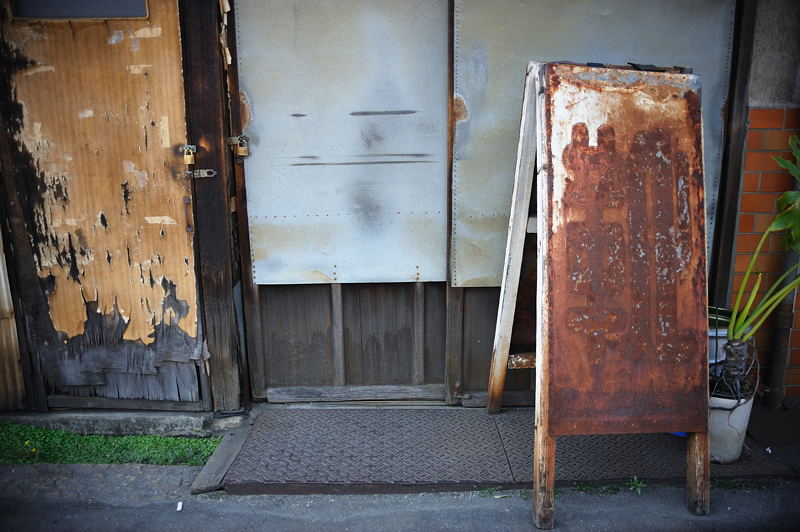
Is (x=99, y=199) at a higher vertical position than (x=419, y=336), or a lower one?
higher

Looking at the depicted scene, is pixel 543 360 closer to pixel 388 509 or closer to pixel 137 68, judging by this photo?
pixel 388 509

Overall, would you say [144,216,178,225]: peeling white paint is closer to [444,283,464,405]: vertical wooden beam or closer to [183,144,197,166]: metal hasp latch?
[183,144,197,166]: metal hasp latch

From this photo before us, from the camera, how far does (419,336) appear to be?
364cm

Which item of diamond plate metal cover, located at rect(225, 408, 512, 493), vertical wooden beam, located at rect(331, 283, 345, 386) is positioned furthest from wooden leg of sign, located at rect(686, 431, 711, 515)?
vertical wooden beam, located at rect(331, 283, 345, 386)

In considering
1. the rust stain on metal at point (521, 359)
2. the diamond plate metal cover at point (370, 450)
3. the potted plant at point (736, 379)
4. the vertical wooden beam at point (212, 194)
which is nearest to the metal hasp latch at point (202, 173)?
the vertical wooden beam at point (212, 194)

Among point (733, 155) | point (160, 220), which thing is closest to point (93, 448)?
point (160, 220)

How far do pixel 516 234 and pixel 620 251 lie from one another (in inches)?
24.3

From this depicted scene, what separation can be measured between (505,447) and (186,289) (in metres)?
2.15

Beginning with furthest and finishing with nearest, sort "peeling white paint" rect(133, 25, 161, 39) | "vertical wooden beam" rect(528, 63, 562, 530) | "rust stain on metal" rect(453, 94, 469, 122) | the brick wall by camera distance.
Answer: the brick wall, "rust stain on metal" rect(453, 94, 469, 122), "peeling white paint" rect(133, 25, 161, 39), "vertical wooden beam" rect(528, 63, 562, 530)

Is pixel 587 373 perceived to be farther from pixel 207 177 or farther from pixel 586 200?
pixel 207 177

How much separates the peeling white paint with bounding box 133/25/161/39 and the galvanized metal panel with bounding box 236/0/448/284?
1.46 ft

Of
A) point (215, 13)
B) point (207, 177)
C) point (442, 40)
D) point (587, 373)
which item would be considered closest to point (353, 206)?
point (207, 177)

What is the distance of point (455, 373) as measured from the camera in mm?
3635

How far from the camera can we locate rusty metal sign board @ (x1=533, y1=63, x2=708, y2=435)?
8.28ft
